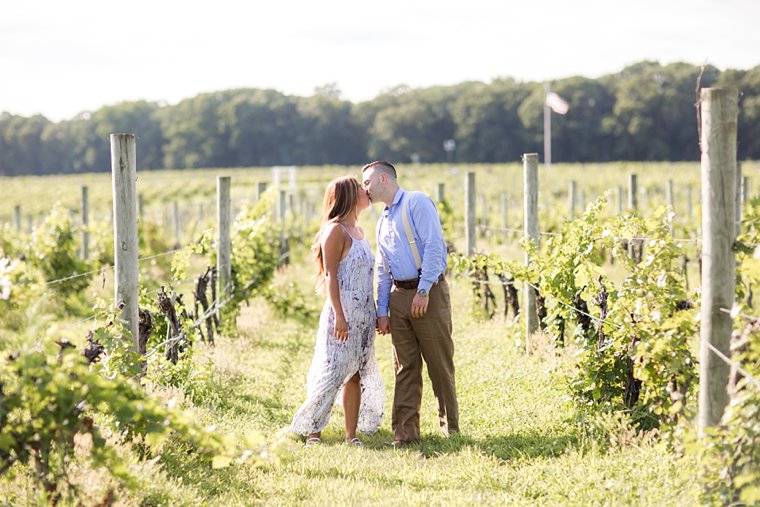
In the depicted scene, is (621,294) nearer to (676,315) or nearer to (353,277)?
(676,315)

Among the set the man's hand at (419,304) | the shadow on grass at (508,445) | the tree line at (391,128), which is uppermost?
the tree line at (391,128)

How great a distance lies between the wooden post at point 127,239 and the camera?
434 centimetres

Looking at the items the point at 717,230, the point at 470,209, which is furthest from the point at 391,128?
the point at 717,230

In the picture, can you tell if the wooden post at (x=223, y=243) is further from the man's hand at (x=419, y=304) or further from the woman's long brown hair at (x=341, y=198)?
the man's hand at (x=419, y=304)

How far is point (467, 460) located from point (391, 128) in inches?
→ 3516

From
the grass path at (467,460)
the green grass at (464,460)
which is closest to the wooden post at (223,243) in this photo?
the grass path at (467,460)

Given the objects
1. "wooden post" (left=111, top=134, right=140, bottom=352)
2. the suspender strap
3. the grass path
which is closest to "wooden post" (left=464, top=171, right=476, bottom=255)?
the grass path

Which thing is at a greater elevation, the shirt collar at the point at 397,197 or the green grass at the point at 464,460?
the shirt collar at the point at 397,197

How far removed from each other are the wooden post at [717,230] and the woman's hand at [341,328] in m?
2.14

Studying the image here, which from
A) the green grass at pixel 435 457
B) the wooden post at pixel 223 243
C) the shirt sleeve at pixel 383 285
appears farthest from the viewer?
the wooden post at pixel 223 243

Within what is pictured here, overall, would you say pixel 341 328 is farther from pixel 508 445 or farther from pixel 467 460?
pixel 508 445

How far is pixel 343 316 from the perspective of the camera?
4648 millimetres

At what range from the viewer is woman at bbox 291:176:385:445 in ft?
15.0

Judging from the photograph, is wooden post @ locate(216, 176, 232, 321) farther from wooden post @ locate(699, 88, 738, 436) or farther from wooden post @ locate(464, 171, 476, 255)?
wooden post @ locate(699, 88, 738, 436)
